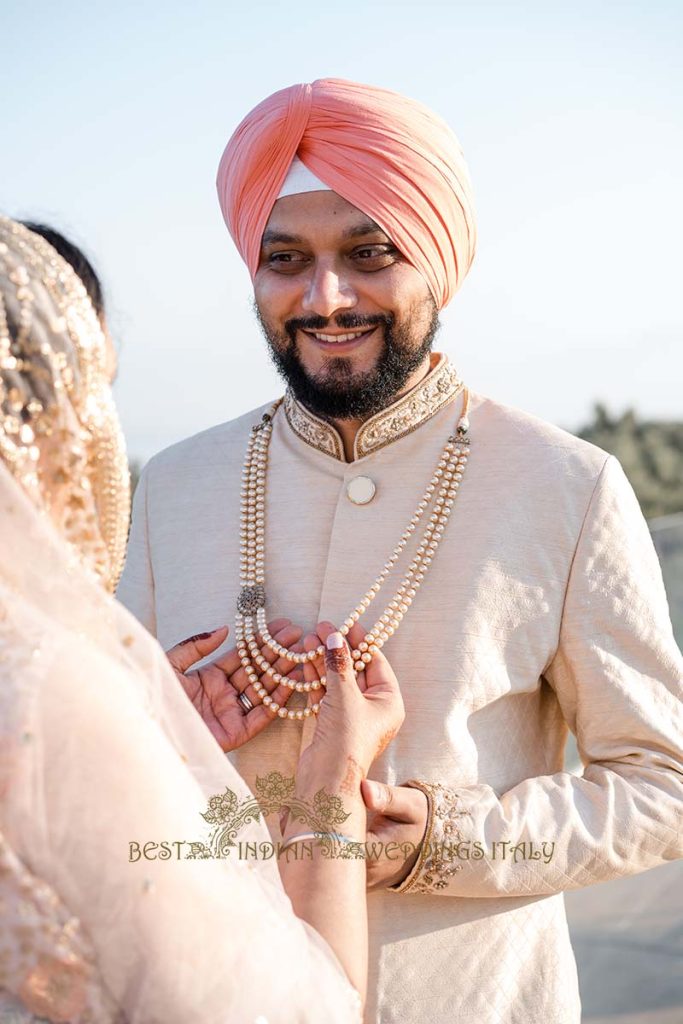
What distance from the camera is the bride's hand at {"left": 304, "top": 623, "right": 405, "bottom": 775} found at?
2109 mm

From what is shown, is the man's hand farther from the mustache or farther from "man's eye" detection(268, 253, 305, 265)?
"man's eye" detection(268, 253, 305, 265)

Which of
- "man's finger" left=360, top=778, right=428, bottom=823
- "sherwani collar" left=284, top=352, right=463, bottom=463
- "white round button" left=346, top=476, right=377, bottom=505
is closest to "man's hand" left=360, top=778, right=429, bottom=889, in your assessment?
"man's finger" left=360, top=778, right=428, bottom=823

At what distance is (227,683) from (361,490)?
54 centimetres

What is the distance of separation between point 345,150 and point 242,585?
1.04m

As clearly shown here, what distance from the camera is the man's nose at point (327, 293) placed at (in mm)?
2545

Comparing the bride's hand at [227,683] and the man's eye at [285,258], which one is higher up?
the man's eye at [285,258]

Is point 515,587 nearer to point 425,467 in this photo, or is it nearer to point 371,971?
point 425,467

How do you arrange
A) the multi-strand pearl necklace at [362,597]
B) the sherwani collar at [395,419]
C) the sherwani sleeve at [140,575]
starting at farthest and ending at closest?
the sherwani sleeve at [140,575]
the sherwani collar at [395,419]
the multi-strand pearl necklace at [362,597]

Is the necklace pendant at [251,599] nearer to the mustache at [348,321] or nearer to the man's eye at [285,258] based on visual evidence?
the mustache at [348,321]

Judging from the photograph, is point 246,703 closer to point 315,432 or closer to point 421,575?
point 421,575

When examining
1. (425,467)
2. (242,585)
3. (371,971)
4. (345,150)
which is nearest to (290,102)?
(345,150)

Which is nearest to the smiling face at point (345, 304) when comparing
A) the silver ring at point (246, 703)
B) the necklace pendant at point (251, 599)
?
the necklace pendant at point (251, 599)

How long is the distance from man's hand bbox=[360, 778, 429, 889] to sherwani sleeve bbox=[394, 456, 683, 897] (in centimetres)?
2

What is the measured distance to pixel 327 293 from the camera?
8.36 feet
